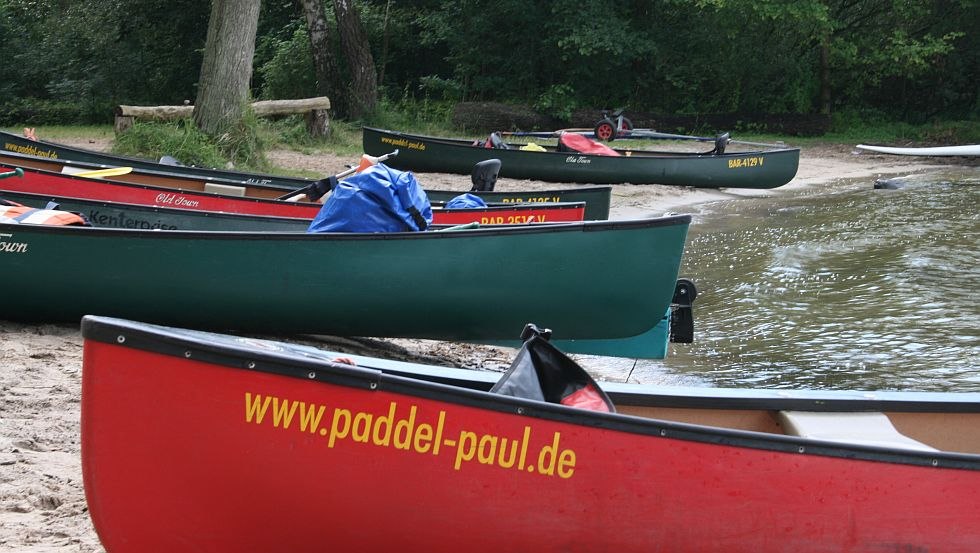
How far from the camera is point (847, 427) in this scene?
3955 mm

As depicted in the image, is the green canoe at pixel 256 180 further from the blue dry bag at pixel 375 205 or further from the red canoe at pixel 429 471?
the red canoe at pixel 429 471

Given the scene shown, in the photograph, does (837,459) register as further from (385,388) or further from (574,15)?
(574,15)

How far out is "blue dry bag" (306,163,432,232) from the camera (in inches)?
258

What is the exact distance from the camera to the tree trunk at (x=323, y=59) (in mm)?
22031

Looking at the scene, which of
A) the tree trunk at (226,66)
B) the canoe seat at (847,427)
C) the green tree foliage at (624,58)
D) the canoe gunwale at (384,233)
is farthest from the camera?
the green tree foliage at (624,58)

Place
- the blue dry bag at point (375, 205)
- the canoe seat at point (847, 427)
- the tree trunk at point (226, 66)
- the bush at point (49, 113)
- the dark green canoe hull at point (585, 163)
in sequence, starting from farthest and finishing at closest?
1. the bush at point (49, 113)
2. the dark green canoe hull at point (585, 163)
3. the tree trunk at point (226, 66)
4. the blue dry bag at point (375, 205)
5. the canoe seat at point (847, 427)

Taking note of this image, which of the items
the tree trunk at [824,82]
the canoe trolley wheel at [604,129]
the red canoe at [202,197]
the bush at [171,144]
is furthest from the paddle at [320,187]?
the tree trunk at [824,82]

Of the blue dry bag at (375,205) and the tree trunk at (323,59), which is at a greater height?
the tree trunk at (323,59)

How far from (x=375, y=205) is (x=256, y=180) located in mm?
4231

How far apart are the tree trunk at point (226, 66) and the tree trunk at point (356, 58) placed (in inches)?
329

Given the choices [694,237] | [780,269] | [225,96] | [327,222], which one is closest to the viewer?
[327,222]

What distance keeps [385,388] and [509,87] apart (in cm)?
2324

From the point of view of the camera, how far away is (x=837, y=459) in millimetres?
3439

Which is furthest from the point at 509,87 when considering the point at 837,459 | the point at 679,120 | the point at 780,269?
the point at 837,459
